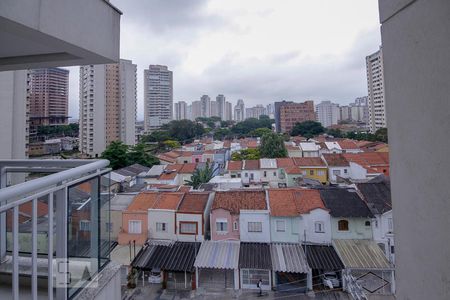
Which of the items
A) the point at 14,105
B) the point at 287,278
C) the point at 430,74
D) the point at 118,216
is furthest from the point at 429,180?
the point at 118,216

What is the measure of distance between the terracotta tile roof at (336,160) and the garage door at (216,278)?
1232cm

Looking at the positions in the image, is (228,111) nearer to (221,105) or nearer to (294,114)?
(221,105)

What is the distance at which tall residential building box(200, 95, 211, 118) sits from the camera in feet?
240

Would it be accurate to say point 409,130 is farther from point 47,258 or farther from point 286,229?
point 286,229

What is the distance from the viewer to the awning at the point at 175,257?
29.7 ft

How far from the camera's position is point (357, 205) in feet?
32.6

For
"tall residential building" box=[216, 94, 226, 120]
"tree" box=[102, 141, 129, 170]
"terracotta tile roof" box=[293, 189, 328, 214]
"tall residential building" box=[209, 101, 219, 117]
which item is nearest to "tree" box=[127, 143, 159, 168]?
"tree" box=[102, 141, 129, 170]

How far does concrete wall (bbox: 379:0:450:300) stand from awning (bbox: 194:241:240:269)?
8549mm

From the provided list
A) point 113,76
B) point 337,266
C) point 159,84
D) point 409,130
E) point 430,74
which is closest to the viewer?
point 430,74

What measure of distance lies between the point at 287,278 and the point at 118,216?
654 cm

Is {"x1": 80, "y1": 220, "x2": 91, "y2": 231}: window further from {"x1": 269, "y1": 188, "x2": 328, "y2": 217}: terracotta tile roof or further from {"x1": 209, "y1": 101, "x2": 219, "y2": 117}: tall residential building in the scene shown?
{"x1": 209, "y1": 101, "x2": 219, "y2": 117}: tall residential building

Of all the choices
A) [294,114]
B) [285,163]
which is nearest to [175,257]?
[285,163]

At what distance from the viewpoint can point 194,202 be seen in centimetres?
1078

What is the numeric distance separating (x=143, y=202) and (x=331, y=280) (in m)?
7.23
